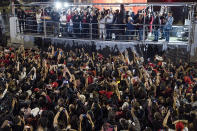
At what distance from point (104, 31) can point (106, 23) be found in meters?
0.91

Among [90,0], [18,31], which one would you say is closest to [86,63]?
[18,31]

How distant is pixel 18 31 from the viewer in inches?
673

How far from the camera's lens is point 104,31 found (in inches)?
576

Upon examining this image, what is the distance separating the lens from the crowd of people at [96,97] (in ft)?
23.7

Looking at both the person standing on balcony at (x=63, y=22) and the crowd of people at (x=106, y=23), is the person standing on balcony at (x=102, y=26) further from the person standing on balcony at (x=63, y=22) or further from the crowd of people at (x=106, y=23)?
the person standing on balcony at (x=63, y=22)

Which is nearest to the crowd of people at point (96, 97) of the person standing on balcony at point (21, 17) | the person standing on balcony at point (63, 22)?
the person standing on balcony at point (63, 22)

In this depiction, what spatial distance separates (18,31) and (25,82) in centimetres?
794

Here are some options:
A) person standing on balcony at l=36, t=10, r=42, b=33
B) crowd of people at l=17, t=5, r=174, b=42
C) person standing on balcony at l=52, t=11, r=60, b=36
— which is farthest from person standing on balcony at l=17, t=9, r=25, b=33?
person standing on balcony at l=52, t=11, r=60, b=36

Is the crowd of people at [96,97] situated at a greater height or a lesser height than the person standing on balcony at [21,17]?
lesser

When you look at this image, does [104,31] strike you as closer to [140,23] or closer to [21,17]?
[140,23]

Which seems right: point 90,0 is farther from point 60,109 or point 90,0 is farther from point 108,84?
point 60,109

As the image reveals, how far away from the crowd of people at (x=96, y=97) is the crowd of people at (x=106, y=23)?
1639 millimetres

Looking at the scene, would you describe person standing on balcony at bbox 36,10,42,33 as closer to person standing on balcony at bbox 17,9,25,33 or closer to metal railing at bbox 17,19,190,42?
metal railing at bbox 17,19,190,42

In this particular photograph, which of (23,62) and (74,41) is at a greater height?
(74,41)
